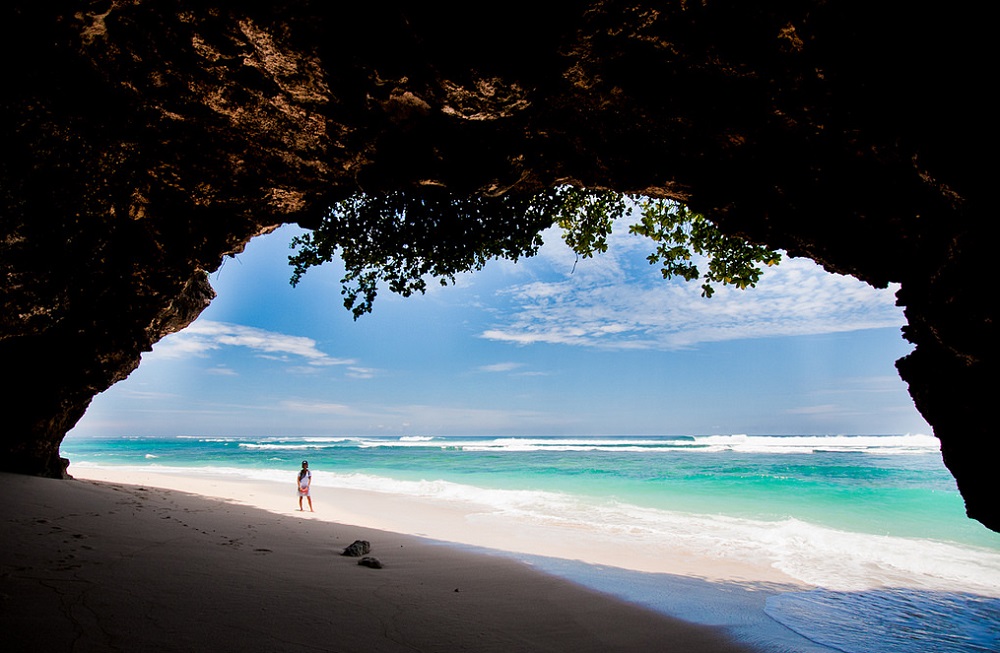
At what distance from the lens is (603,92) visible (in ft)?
13.6

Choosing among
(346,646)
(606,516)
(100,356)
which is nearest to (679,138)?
(346,646)

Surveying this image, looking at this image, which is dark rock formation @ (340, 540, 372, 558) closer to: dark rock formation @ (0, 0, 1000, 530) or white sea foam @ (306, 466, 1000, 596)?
dark rock formation @ (0, 0, 1000, 530)

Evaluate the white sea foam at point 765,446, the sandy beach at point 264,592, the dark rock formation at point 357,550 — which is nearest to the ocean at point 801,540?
the sandy beach at point 264,592

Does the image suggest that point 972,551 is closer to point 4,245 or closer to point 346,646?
point 346,646

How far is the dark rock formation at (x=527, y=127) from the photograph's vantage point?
318 centimetres

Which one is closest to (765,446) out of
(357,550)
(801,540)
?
(801,540)

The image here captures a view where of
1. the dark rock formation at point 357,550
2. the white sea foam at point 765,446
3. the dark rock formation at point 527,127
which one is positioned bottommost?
the white sea foam at point 765,446

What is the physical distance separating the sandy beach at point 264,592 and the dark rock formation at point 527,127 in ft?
8.67

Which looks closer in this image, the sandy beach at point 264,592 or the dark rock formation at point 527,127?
the sandy beach at point 264,592

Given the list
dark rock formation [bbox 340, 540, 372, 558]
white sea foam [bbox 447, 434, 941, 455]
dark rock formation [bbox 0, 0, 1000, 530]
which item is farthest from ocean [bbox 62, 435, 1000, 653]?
white sea foam [bbox 447, 434, 941, 455]

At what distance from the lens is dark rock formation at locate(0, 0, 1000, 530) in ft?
10.4

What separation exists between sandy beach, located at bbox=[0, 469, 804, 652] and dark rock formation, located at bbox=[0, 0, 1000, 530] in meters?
2.64

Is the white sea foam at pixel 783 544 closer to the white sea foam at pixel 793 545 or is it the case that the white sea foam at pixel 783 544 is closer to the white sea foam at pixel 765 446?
the white sea foam at pixel 793 545

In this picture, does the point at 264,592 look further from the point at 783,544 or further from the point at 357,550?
the point at 783,544
